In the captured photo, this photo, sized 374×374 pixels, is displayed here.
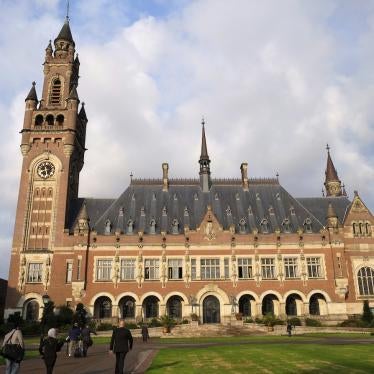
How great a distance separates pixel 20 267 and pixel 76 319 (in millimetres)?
12636

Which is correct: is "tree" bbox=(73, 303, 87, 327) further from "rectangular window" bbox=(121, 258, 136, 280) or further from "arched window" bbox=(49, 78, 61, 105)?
"arched window" bbox=(49, 78, 61, 105)

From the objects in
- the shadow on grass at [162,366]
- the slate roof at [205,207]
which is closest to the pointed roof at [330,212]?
the slate roof at [205,207]

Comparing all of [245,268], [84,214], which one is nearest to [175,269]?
[245,268]

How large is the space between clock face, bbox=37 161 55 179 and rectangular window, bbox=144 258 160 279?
63.4ft

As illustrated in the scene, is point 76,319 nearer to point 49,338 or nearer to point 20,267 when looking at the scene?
point 20,267

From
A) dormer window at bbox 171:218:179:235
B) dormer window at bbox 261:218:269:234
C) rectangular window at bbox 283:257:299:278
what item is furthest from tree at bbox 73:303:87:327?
rectangular window at bbox 283:257:299:278

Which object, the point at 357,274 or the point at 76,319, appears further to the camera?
the point at 357,274

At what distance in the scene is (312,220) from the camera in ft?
198

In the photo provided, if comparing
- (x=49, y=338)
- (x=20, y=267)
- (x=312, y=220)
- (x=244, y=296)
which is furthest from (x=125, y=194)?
(x=49, y=338)

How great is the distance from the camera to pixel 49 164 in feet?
201

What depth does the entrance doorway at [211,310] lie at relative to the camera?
54.1 meters

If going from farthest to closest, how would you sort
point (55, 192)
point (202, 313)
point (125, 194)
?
1. point (125, 194)
2. point (55, 192)
3. point (202, 313)

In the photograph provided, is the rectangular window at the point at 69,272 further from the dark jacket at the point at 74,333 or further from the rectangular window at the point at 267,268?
the dark jacket at the point at 74,333

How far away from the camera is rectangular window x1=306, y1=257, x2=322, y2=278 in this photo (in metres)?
56.2
